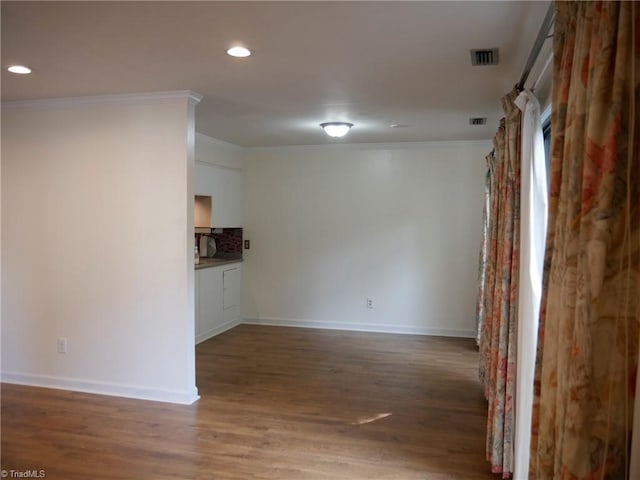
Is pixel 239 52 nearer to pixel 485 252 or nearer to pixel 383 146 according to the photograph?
pixel 485 252

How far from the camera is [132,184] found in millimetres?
3924

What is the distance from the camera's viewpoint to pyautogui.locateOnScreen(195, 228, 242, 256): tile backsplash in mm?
6918

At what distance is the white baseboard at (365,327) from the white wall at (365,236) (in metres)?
0.01

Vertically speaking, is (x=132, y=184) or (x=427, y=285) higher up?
(x=132, y=184)

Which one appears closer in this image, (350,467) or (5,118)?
(350,467)

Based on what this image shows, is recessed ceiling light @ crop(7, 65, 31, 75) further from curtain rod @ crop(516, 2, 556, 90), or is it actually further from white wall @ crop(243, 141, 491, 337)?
white wall @ crop(243, 141, 491, 337)

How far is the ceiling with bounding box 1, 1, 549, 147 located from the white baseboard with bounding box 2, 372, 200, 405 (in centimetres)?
239

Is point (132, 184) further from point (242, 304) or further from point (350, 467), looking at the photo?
point (242, 304)

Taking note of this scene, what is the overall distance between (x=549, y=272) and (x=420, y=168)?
16.1 feet

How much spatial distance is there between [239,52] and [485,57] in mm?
1445

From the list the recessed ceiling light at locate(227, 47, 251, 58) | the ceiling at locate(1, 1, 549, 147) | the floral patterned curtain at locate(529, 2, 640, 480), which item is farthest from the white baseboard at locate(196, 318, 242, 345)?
the floral patterned curtain at locate(529, 2, 640, 480)

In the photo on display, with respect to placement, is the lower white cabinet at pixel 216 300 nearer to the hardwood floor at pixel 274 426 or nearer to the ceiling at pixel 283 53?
the hardwood floor at pixel 274 426

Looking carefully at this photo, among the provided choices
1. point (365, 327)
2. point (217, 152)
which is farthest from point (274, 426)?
point (217, 152)

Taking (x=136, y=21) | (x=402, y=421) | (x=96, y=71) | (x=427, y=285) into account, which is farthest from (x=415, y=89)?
(x=427, y=285)
